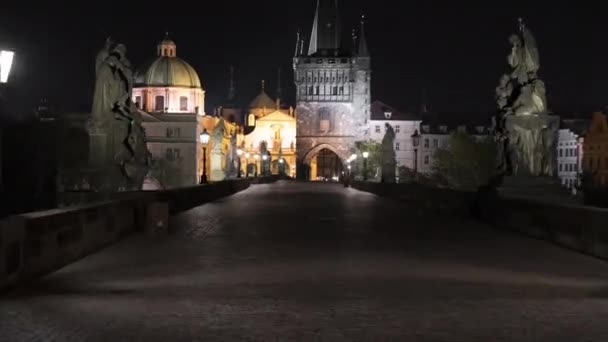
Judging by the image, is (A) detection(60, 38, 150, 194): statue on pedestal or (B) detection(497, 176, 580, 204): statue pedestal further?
(A) detection(60, 38, 150, 194): statue on pedestal

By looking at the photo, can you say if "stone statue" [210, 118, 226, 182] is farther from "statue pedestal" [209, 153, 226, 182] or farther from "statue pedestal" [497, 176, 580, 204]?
"statue pedestal" [497, 176, 580, 204]

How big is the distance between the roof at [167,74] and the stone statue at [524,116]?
114747 millimetres

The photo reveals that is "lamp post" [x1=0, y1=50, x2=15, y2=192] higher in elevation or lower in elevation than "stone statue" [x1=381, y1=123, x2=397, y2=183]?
higher

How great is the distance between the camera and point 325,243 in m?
17.8

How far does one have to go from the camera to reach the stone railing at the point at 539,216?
15188 mm

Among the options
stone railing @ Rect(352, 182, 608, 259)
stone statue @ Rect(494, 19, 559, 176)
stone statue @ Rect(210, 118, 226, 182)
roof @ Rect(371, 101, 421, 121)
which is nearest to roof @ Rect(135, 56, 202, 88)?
roof @ Rect(371, 101, 421, 121)

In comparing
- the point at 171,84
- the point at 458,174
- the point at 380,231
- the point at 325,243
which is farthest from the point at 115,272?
the point at 171,84

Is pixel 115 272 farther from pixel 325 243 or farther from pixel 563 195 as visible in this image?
pixel 563 195

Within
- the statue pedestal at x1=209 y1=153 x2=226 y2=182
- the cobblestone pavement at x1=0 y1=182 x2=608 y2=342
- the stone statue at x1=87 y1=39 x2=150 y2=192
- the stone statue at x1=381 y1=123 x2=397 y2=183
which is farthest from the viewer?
the statue pedestal at x1=209 y1=153 x2=226 y2=182

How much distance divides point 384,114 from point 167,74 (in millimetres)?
44976

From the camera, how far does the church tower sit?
14638 cm

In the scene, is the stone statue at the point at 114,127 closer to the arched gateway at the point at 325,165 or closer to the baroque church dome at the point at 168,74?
the baroque church dome at the point at 168,74

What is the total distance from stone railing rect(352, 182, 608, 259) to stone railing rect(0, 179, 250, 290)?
26.9ft

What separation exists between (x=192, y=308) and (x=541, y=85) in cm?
1497
